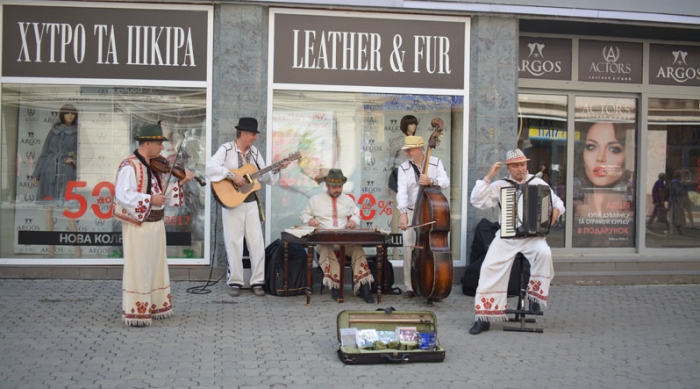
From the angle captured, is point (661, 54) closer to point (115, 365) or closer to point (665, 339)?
point (665, 339)

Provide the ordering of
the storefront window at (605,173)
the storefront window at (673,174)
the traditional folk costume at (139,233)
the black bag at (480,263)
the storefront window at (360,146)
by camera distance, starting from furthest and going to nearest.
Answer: the storefront window at (673,174) → the storefront window at (605,173) → the storefront window at (360,146) → the black bag at (480,263) → the traditional folk costume at (139,233)

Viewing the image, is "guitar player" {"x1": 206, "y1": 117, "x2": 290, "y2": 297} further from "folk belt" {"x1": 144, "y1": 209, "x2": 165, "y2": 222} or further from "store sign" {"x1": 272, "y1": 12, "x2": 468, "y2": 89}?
"folk belt" {"x1": 144, "y1": 209, "x2": 165, "y2": 222}

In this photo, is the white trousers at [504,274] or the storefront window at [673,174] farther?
the storefront window at [673,174]

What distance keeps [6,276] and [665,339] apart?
7.32m

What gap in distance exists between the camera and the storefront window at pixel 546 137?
10.7 metres

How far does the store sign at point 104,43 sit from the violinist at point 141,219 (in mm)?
2562

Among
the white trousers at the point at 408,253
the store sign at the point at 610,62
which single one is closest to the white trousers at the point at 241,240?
the white trousers at the point at 408,253

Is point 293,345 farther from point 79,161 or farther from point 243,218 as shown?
point 79,161

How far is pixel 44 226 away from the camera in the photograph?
941 cm

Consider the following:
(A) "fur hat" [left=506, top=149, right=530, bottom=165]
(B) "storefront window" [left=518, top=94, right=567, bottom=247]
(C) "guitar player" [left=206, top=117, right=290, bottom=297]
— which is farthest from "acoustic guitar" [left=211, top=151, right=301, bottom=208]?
(B) "storefront window" [left=518, top=94, right=567, bottom=247]

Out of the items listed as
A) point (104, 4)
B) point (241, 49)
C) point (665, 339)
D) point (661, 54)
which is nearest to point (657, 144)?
point (661, 54)

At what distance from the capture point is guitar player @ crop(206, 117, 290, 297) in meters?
8.60

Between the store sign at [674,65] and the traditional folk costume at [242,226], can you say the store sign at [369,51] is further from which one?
the store sign at [674,65]

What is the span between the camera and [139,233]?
7027mm
